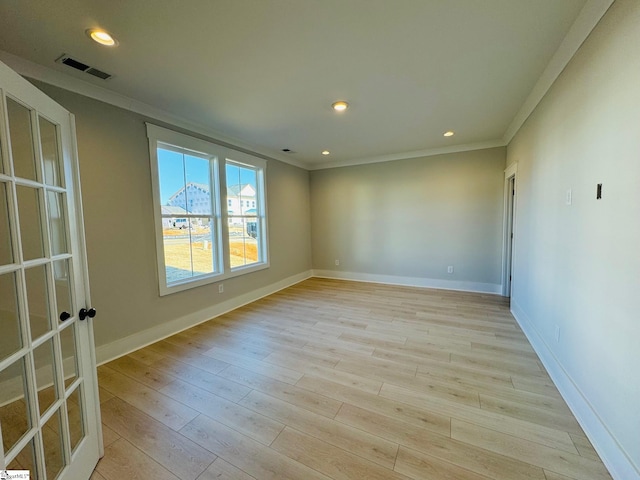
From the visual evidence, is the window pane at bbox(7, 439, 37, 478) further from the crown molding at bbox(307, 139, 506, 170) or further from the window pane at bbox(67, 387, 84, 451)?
the crown molding at bbox(307, 139, 506, 170)

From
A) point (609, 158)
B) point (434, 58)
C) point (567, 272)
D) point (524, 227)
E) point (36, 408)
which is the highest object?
point (434, 58)

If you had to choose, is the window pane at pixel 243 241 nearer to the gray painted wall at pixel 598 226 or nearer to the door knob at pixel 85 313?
the door knob at pixel 85 313

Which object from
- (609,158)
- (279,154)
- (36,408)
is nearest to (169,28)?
(36,408)

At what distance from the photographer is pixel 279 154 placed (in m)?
4.86

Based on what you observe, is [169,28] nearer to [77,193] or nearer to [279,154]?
[77,193]

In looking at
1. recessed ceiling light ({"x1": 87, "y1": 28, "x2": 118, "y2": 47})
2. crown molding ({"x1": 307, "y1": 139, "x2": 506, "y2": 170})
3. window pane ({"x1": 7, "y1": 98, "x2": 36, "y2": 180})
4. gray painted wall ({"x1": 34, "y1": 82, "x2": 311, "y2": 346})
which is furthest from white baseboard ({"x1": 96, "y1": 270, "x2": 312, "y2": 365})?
crown molding ({"x1": 307, "y1": 139, "x2": 506, "y2": 170})

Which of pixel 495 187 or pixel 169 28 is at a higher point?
pixel 169 28

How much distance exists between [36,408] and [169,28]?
2193mm

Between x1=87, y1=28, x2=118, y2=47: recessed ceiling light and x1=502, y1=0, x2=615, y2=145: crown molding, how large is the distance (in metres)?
3.05

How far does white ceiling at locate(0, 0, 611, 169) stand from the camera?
1.54 metres

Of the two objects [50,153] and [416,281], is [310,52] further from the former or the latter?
[416,281]

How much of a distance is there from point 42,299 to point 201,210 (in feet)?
8.06

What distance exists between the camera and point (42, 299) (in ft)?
3.80

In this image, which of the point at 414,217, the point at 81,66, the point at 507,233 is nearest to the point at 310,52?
the point at 81,66
